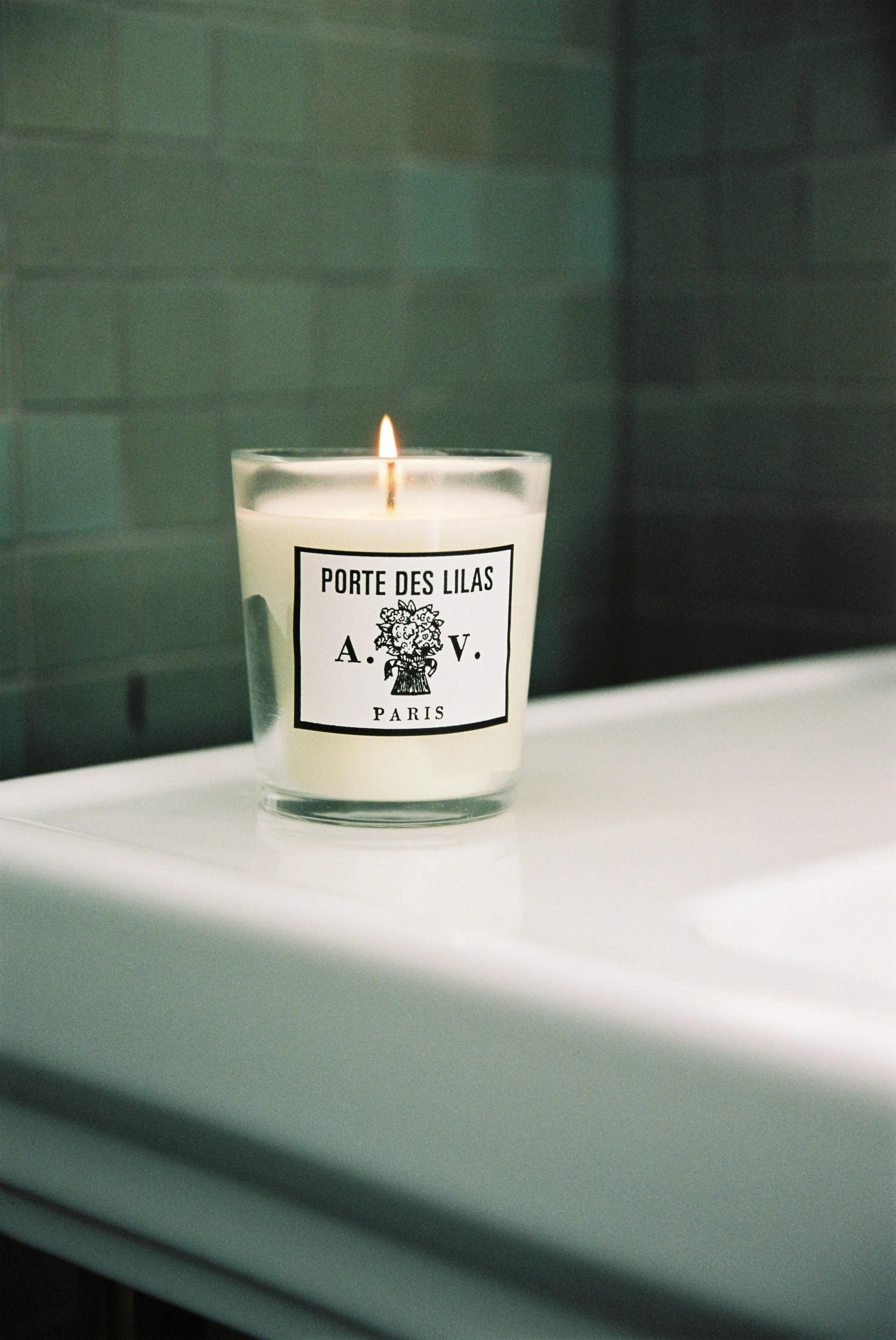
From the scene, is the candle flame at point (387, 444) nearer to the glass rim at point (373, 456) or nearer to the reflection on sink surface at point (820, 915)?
the glass rim at point (373, 456)

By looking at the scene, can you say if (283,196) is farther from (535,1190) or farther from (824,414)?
(535,1190)

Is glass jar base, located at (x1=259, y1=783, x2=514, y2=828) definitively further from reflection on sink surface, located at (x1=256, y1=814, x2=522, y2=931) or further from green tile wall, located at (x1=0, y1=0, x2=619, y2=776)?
green tile wall, located at (x1=0, y1=0, x2=619, y2=776)

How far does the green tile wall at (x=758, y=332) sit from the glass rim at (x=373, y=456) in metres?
0.53

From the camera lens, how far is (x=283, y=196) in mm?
899

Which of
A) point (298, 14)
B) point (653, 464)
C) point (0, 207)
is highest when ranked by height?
point (298, 14)

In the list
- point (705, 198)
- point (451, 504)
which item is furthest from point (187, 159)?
point (451, 504)

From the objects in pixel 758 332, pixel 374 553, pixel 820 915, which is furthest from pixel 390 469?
pixel 758 332

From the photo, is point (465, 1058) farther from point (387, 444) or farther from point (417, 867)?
point (387, 444)

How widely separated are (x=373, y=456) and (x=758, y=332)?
→ 612 mm

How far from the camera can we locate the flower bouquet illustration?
424 mm

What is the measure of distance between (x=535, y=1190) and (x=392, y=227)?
2.40ft

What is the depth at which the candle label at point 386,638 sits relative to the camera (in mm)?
422

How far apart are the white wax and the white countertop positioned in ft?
0.05

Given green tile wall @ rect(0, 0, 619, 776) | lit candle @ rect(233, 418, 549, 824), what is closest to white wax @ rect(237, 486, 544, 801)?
lit candle @ rect(233, 418, 549, 824)
